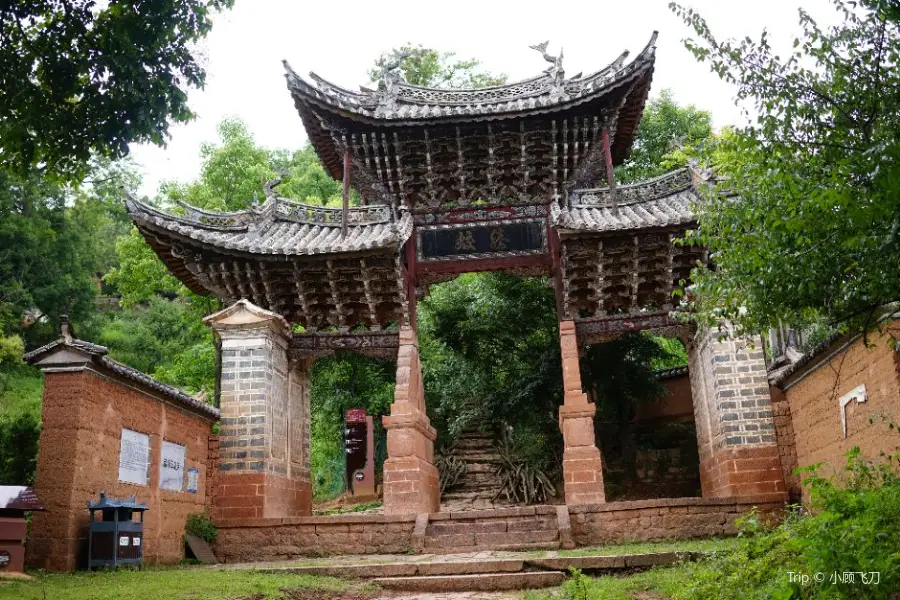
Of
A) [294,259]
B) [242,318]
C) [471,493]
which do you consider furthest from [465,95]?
[471,493]

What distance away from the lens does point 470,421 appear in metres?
18.4

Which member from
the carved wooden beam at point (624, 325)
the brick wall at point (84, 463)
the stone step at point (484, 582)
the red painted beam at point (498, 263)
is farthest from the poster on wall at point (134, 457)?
the carved wooden beam at point (624, 325)

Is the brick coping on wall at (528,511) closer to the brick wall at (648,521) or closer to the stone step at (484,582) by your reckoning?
the brick wall at (648,521)

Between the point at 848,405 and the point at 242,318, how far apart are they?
9.21 metres

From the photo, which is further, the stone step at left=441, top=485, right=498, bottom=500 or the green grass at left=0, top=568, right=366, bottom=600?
the stone step at left=441, top=485, right=498, bottom=500

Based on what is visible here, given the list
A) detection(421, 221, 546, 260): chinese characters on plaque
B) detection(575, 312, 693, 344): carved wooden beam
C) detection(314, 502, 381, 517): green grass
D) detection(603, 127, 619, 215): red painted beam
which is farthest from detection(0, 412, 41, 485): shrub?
detection(603, 127, 619, 215): red painted beam

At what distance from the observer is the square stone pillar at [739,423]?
467 inches

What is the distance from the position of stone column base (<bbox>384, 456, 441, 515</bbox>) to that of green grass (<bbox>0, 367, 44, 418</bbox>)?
17108 millimetres

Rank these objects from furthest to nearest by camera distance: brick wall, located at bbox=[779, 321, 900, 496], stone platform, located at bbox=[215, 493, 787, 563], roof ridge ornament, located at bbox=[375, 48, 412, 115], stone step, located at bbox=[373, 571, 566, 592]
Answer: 1. roof ridge ornament, located at bbox=[375, 48, 412, 115]
2. stone platform, located at bbox=[215, 493, 787, 563]
3. stone step, located at bbox=[373, 571, 566, 592]
4. brick wall, located at bbox=[779, 321, 900, 496]

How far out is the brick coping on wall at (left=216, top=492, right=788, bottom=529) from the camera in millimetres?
11148

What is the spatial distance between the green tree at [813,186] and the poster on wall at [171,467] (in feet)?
26.1

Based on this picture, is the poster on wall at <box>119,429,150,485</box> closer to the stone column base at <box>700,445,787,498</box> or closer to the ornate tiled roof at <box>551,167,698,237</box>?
the ornate tiled roof at <box>551,167,698,237</box>

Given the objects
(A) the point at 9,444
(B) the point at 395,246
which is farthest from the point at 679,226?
(A) the point at 9,444

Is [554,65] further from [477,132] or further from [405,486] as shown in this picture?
[405,486]
